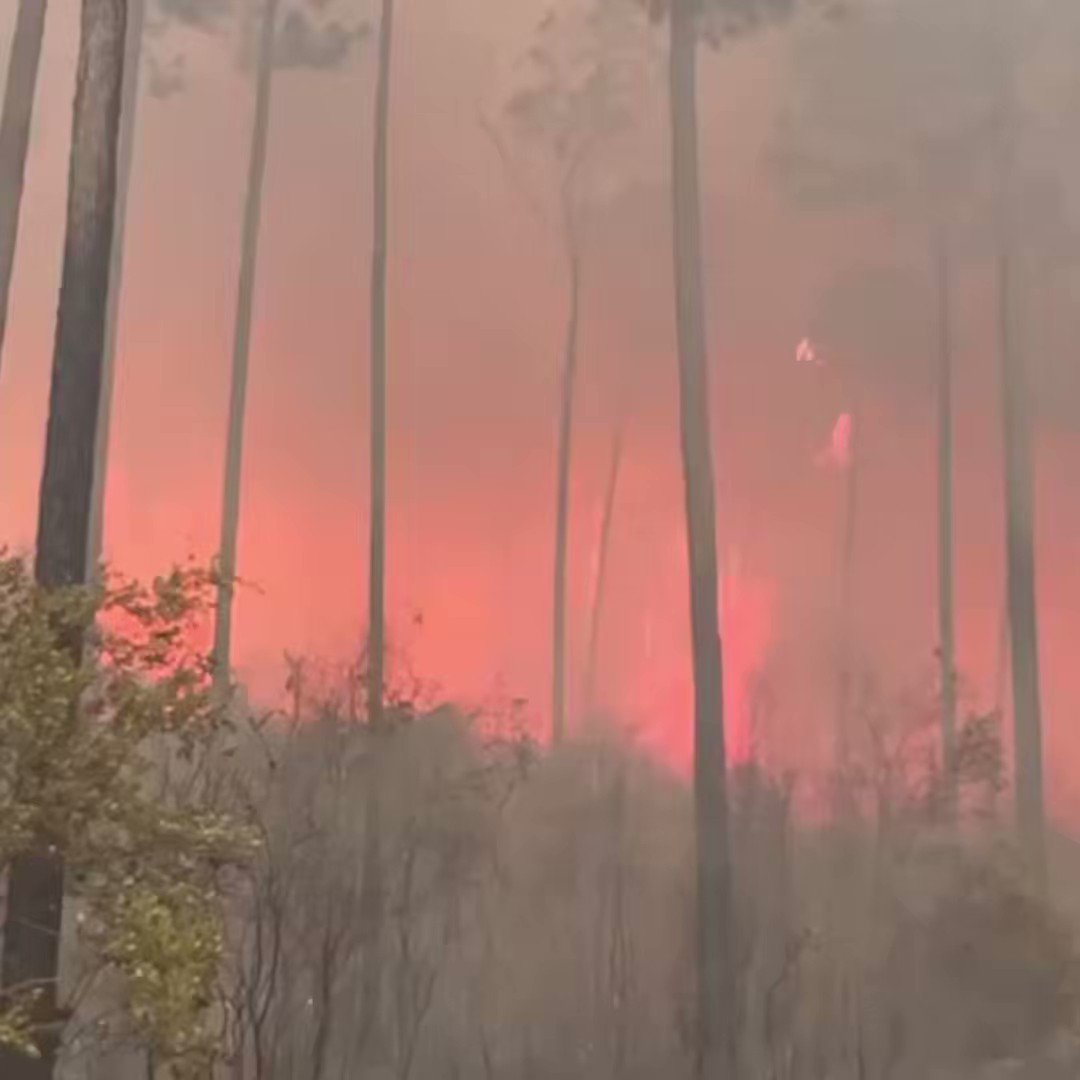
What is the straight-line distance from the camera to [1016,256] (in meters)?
10.1

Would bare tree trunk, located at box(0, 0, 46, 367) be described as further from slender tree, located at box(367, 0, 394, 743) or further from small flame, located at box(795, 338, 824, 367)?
small flame, located at box(795, 338, 824, 367)

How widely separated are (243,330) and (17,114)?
2.01m

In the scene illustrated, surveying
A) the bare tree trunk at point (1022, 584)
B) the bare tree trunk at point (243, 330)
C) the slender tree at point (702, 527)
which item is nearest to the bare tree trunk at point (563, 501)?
the slender tree at point (702, 527)

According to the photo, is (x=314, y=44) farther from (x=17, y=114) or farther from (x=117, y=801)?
(x=117, y=801)

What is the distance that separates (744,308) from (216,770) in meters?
3.91

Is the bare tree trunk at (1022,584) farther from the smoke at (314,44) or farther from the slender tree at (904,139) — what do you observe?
the smoke at (314,44)

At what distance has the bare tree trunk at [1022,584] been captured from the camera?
935 cm

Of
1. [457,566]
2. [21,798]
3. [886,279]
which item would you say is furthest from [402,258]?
[21,798]

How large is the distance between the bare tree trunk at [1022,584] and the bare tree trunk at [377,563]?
11.0ft

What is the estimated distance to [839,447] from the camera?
32.7ft

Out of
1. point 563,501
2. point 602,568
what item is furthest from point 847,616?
point 563,501

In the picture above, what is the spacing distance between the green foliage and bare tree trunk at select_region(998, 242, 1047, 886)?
183 inches

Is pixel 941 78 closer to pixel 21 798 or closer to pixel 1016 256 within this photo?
pixel 1016 256

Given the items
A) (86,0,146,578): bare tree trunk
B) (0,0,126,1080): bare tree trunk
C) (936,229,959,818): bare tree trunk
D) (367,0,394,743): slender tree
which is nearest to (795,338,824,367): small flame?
(936,229,959,818): bare tree trunk
